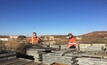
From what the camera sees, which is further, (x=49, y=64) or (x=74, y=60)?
(x=49, y=64)

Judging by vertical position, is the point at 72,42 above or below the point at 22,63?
above

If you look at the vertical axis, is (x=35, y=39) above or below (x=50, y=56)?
above

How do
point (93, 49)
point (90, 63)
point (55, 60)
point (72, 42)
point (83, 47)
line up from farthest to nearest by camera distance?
point (83, 47), point (72, 42), point (93, 49), point (55, 60), point (90, 63)

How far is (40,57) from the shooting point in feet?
33.6

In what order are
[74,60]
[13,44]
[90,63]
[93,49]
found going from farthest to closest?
[13,44] → [93,49] → [74,60] → [90,63]

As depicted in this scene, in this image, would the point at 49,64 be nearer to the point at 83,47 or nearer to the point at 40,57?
the point at 40,57

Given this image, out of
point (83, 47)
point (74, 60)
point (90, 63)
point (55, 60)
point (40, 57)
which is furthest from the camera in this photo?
point (83, 47)

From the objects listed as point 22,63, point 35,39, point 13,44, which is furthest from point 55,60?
point 13,44

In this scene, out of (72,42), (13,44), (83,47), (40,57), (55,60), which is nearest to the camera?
(55,60)

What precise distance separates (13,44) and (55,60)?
9.47 meters

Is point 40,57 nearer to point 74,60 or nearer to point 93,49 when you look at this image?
point 74,60

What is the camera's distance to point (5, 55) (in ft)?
30.2

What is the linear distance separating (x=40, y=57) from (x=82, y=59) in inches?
119

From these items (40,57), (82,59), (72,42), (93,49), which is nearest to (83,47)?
→ (72,42)
